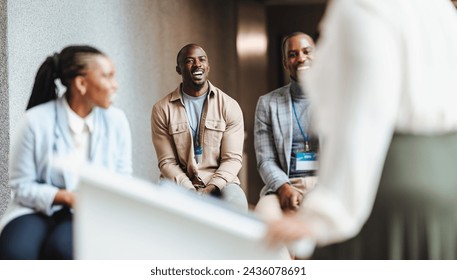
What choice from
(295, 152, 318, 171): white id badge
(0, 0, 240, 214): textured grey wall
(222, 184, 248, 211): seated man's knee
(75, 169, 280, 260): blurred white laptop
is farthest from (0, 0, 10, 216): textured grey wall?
(75, 169, 280, 260): blurred white laptop

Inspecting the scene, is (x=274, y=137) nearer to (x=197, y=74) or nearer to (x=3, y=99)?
(x=197, y=74)

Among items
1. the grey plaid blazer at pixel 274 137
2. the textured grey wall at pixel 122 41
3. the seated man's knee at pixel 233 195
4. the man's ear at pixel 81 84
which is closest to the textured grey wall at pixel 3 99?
the textured grey wall at pixel 122 41

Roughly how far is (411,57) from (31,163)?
1146 mm

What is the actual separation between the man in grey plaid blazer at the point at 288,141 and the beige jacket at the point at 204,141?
12 centimetres

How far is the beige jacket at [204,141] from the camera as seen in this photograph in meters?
3.28

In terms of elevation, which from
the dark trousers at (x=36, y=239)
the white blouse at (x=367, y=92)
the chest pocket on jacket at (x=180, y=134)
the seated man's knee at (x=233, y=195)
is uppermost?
the white blouse at (x=367, y=92)

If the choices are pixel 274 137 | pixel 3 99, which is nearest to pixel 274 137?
pixel 274 137

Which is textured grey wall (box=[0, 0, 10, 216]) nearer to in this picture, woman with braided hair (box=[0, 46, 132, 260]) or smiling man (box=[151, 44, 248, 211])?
smiling man (box=[151, 44, 248, 211])

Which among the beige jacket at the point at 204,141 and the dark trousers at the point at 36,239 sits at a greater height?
the beige jacket at the point at 204,141

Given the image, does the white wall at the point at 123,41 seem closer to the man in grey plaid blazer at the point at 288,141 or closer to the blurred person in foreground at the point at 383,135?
the man in grey plaid blazer at the point at 288,141

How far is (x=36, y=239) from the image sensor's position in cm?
220

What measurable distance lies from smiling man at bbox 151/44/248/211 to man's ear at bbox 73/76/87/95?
110cm

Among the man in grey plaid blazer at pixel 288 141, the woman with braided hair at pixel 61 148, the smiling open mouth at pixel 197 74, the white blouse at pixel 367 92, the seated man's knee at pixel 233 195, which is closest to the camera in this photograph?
the white blouse at pixel 367 92

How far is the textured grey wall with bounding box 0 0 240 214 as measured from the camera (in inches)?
160
